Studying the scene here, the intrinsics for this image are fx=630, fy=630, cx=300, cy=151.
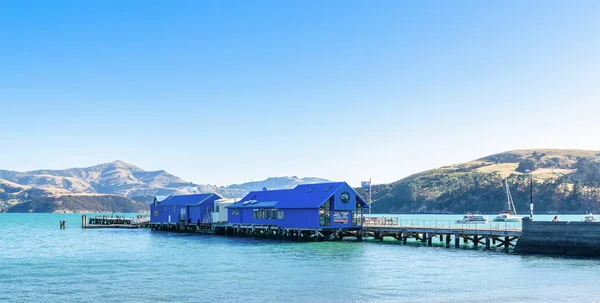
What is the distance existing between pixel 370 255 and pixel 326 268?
1266cm

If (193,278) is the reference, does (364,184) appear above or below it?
above

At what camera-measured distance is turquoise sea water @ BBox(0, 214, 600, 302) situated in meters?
40.5

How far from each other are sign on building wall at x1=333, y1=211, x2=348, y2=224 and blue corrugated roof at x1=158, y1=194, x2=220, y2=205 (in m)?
37.4

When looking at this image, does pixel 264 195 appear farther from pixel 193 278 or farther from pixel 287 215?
pixel 193 278

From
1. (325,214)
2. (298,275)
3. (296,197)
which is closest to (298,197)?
(296,197)

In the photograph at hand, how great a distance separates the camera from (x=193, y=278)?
4931cm

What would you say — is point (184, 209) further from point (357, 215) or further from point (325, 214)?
point (357, 215)

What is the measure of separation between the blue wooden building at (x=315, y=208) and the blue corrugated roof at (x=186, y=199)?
24.6m

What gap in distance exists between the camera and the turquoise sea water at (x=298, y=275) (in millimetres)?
40469

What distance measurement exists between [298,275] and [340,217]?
36.8m

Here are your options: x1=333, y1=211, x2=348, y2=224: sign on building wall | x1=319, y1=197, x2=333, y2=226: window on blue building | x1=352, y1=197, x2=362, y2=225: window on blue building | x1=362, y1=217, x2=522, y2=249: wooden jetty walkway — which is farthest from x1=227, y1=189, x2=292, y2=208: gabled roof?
x1=362, y1=217, x2=522, y2=249: wooden jetty walkway

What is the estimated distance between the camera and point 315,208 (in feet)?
277

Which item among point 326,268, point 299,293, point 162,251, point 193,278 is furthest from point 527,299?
point 162,251

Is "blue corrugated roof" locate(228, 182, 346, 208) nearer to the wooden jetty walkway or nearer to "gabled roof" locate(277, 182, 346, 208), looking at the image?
"gabled roof" locate(277, 182, 346, 208)
